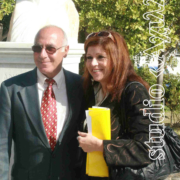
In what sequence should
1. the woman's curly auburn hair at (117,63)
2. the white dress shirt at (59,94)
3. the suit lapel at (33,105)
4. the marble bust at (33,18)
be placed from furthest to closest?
the marble bust at (33,18) < the white dress shirt at (59,94) < the suit lapel at (33,105) < the woman's curly auburn hair at (117,63)

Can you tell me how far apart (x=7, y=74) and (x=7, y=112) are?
2.45ft

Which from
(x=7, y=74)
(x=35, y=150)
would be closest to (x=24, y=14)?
(x=7, y=74)

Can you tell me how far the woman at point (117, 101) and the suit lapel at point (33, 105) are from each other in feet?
1.08

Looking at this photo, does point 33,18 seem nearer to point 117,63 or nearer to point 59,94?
point 59,94

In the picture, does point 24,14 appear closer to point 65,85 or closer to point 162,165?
point 65,85

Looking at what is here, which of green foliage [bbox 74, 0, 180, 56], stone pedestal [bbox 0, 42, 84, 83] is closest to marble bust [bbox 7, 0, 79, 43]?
stone pedestal [bbox 0, 42, 84, 83]

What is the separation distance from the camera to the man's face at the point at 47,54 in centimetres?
196

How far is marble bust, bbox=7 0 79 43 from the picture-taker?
2.67 metres

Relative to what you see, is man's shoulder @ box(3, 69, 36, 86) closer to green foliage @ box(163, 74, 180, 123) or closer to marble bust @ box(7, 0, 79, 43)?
marble bust @ box(7, 0, 79, 43)

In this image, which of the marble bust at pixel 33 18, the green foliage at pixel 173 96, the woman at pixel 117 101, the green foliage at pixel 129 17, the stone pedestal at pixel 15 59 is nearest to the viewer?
the woman at pixel 117 101

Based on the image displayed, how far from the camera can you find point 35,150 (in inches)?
76.4

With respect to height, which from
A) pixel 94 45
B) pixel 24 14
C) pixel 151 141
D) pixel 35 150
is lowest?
pixel 35 150

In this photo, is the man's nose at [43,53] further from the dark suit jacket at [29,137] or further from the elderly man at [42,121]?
the dark suit jacket at [29,137]

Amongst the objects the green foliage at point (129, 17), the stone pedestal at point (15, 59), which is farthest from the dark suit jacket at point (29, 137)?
the green foliage at point (129, 17)
